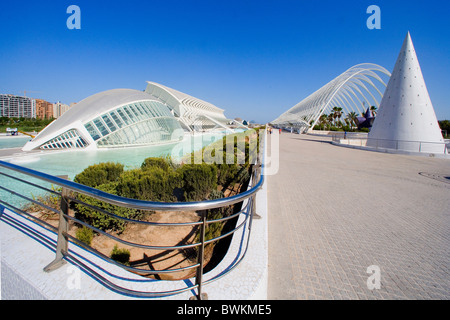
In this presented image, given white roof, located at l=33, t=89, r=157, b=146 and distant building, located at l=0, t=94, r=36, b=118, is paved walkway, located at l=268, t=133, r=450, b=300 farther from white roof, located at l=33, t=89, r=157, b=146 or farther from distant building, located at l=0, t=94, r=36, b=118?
distant building, located at l=0, t=94, r=36, b=118

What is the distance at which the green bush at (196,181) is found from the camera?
17.7 ft

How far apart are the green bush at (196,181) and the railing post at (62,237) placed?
342 cm

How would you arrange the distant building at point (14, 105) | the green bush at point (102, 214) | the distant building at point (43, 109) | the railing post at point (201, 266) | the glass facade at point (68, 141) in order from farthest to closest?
the distant building at point (43, 109) → the distant building at point (14, 105) → the glass facade at point (68, 141) → the green bush at point (102, 214) → the railing post at point (201, 266)

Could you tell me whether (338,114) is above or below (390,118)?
above

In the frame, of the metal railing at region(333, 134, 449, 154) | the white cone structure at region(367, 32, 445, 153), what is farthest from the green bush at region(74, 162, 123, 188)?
the white cone structure at region(367, 32, 445, 153)

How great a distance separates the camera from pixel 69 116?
53.2ft

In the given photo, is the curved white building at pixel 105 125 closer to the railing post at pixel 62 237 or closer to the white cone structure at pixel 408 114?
the railing post at pixel 62 237

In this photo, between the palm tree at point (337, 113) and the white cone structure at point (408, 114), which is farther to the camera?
the palm tree at point (337, 113)

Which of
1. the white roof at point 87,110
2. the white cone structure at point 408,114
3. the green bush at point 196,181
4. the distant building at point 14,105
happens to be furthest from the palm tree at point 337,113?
the distant building at point 14,105

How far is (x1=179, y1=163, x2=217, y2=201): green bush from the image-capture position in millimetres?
5402
